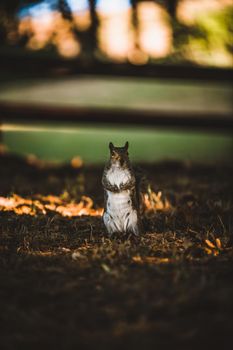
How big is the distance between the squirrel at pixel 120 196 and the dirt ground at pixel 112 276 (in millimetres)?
93

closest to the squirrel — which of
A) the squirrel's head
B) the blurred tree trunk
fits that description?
the squirrel's head

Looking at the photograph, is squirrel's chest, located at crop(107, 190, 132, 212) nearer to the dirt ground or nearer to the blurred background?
the dirt ground

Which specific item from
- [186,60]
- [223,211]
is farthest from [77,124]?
[223,211]

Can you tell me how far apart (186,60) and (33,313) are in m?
5.09

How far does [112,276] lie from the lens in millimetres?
1962

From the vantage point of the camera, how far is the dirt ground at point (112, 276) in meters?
1.50

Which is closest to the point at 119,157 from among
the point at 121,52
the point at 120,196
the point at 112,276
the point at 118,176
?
the point at 118,176

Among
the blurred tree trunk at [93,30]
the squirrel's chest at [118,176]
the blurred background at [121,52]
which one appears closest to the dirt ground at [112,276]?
the squirrel's chest at [118,176]

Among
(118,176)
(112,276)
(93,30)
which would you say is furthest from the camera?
(93,30)

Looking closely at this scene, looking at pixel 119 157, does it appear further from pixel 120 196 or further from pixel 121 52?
pixel 121 52

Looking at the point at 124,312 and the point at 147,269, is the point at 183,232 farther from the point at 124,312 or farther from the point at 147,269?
the point at 124,312

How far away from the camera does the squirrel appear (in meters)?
2.40

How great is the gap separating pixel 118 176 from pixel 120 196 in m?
0.12

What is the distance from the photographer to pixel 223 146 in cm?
793
